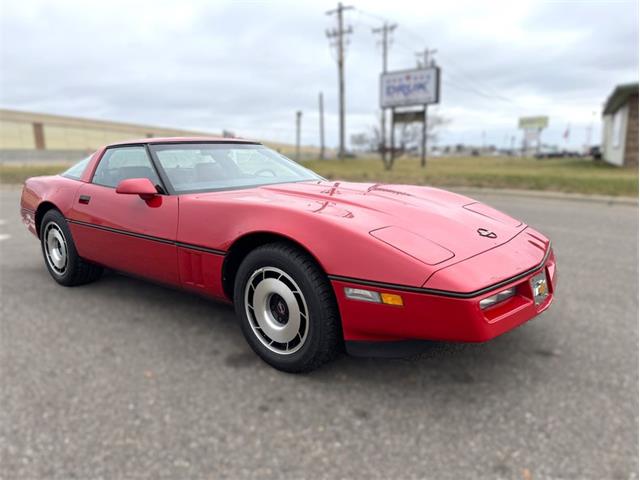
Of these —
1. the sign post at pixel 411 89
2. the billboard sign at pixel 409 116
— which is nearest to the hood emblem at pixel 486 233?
the sign post at pixel 411 89

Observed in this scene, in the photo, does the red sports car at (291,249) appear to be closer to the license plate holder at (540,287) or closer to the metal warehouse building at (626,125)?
the license plate holder at (540,287)

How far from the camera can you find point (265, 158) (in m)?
1.48

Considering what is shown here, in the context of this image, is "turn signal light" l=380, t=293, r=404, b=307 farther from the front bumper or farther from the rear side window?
the rear side window

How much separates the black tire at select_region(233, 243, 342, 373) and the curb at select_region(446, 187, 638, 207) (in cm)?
1012

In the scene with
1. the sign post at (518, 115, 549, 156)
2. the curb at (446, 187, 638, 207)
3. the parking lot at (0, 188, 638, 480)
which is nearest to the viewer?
the parking lot at (0, 188, 638, 480)

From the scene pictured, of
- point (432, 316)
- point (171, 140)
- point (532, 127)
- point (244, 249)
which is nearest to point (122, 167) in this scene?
point (171, 140)

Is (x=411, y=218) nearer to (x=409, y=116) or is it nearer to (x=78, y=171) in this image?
(x=78, y=171)

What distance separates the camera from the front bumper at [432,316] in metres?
0.97

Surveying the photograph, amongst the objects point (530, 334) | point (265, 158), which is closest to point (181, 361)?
point (265, 158)

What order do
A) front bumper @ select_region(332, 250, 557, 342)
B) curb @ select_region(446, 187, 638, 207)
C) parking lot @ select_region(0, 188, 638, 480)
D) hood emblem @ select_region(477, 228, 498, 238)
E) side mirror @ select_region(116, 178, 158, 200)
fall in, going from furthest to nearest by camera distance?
curb @ select_region(446, 187, 638, 207) → parking lot @ select_region(0, 188, 638, 480) → hood emblem @ select_region(477, 228, 498, 238) → side mirror @ select_region(116, 178, 158, 200) → front bumper @ select_region(332, 250, 557, 342)

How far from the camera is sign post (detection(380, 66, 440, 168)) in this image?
28.5 metres

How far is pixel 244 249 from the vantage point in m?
1.13

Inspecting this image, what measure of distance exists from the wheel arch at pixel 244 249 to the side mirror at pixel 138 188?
0.27 meters

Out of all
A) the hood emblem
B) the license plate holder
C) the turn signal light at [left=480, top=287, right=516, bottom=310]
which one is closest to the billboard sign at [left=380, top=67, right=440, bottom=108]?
the hood emblem
